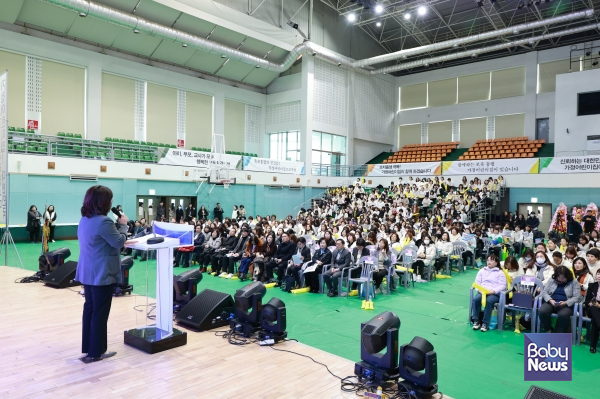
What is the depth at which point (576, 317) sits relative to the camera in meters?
5.84

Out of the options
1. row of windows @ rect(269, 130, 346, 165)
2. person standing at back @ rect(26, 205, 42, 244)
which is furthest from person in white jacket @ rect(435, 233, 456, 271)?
row of windows @ rect(269, 130, 346, 165)

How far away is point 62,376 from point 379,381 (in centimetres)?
313

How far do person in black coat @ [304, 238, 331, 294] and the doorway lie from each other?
14942mm

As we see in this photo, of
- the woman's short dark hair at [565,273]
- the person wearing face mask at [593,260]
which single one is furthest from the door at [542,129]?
the woman's short dark hair at [565,273]

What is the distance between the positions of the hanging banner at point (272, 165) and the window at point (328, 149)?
1.98 metres

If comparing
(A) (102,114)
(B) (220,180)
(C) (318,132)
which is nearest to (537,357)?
(B) (220,180)

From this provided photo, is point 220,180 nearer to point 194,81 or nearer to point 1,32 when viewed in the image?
point 194,81

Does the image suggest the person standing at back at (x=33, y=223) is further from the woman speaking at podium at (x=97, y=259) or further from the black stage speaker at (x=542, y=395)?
the black stage speaker at (x=542, y=395)

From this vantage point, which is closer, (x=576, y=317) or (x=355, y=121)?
(x=576, y=317)

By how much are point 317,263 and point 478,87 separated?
22901 mm

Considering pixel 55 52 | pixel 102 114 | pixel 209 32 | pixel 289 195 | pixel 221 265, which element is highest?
pixel 209 32

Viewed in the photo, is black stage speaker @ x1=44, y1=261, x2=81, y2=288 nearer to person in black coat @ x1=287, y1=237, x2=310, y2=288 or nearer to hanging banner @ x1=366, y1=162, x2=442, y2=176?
person in black coat @ x1=287, y1=237, x2=310, y2=288

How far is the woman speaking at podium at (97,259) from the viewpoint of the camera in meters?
4.23

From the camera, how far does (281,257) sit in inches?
386
